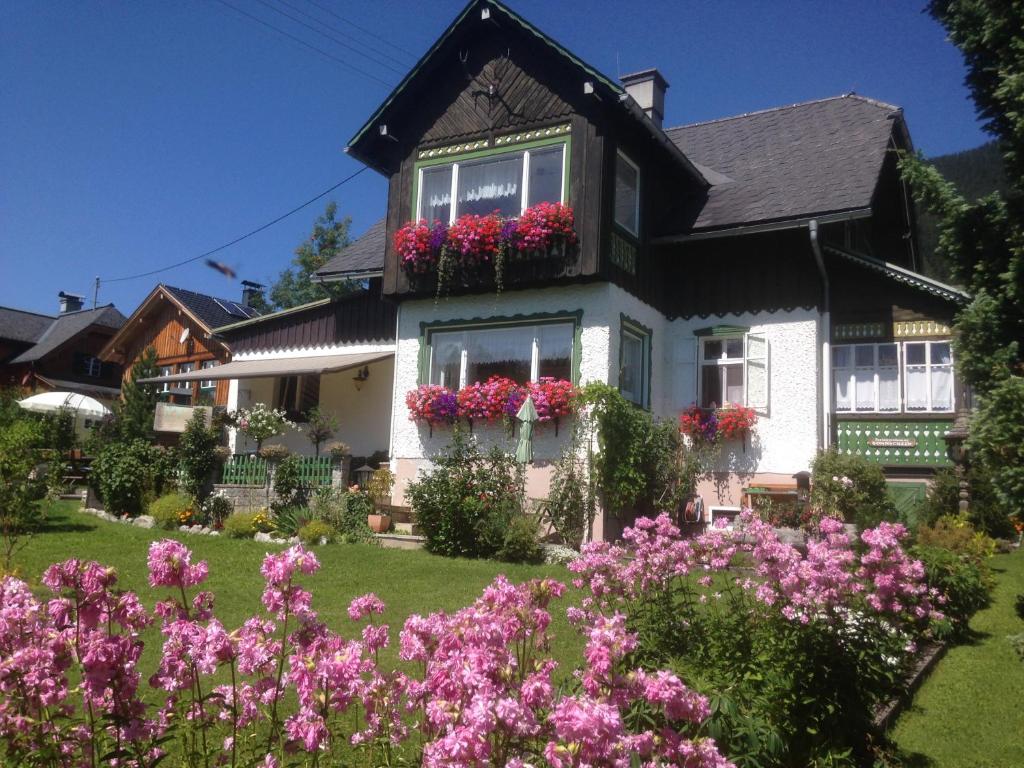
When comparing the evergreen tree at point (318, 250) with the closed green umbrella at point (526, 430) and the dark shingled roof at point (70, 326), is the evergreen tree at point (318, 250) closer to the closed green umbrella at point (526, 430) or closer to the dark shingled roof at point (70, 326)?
the dark shingled roof at point (70, 326)

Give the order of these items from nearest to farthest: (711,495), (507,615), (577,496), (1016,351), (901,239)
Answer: (507,615) → (1016,351) → (577,496) → (711,495) → (901,239)

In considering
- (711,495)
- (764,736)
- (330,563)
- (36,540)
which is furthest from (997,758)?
(36,540)

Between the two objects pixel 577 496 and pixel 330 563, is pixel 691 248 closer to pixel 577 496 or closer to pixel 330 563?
pixel 577 496

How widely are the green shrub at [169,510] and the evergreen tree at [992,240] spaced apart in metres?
12.5

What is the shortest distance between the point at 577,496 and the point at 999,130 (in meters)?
7.78

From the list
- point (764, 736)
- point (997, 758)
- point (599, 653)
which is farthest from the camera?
point (997, 758)

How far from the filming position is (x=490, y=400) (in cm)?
1397

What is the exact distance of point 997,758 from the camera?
502cm

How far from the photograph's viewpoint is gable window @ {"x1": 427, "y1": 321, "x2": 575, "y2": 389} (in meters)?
14.2

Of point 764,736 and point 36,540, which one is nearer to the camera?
point 764,736

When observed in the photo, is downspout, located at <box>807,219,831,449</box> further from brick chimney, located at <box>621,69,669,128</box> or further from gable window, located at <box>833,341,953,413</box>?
brick chimney, located at <box>621,69,669,128</box>

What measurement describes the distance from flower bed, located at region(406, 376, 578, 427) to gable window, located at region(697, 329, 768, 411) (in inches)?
117

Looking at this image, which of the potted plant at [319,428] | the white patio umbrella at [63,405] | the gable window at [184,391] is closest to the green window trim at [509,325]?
the potted plant at [319,428]

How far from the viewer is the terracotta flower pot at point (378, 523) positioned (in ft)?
44.1
